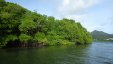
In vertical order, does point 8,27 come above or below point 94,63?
above

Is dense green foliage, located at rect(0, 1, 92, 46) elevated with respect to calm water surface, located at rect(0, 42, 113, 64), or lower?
elevated

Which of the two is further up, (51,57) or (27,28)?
(27,28)

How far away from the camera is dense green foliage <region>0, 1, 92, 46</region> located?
69312 millimetres

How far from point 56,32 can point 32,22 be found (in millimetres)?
33844

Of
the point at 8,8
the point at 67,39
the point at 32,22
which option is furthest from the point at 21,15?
the point at 67,39

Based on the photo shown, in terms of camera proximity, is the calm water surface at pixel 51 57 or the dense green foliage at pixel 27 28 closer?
the calm water surface at pixel 51 57

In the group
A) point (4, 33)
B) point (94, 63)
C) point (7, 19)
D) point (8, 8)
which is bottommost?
point (94, 63)

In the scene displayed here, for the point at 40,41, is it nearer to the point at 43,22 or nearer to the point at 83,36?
the point at 43,22

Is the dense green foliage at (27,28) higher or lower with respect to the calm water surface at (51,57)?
higher

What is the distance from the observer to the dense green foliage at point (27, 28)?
227ft

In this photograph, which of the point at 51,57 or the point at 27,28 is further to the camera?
the point at 27,28

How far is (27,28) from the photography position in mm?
77812

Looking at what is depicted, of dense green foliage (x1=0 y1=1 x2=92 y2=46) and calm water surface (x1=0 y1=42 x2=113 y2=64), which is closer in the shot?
calm water surface (x1=0 y1=42 x2=113 y2=64)

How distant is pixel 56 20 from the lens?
395ft
